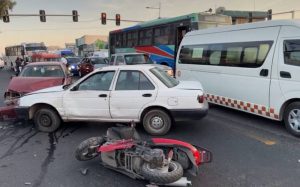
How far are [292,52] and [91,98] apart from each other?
14.2ft

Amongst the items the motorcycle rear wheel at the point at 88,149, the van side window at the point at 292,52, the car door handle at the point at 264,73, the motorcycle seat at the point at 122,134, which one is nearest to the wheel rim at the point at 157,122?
the motorcycle seat at the point at 122,134

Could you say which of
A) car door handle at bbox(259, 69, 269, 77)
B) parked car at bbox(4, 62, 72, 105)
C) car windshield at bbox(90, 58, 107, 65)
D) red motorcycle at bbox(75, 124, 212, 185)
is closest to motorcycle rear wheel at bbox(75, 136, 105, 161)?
red motorcycle at bbox(75, 124, 212, 185)

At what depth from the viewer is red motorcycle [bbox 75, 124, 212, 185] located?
3.70m

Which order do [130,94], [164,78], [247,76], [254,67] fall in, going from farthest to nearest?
1. [247,76]
2. [254,67]
3. [164,78]
4. [130,94]

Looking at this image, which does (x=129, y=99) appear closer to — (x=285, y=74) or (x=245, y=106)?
(x=245, y=106)

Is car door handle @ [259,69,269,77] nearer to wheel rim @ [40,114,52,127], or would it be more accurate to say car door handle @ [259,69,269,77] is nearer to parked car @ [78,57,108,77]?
wheel rim @ [40,114,52,127]

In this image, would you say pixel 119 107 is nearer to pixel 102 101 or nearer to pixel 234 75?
pixel 102 101

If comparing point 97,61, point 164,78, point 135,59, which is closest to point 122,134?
point 164,78

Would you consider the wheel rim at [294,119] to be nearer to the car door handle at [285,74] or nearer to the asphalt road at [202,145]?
the asphalt road at [202,145]

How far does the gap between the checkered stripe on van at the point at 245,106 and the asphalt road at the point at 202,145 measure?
1.08 ft

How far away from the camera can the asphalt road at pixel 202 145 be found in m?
4.17

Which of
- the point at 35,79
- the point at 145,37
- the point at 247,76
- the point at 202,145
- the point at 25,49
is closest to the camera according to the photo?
the point at 202,145

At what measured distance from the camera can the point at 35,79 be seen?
9156mm

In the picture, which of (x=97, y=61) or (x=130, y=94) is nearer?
(x=130, y=94)
